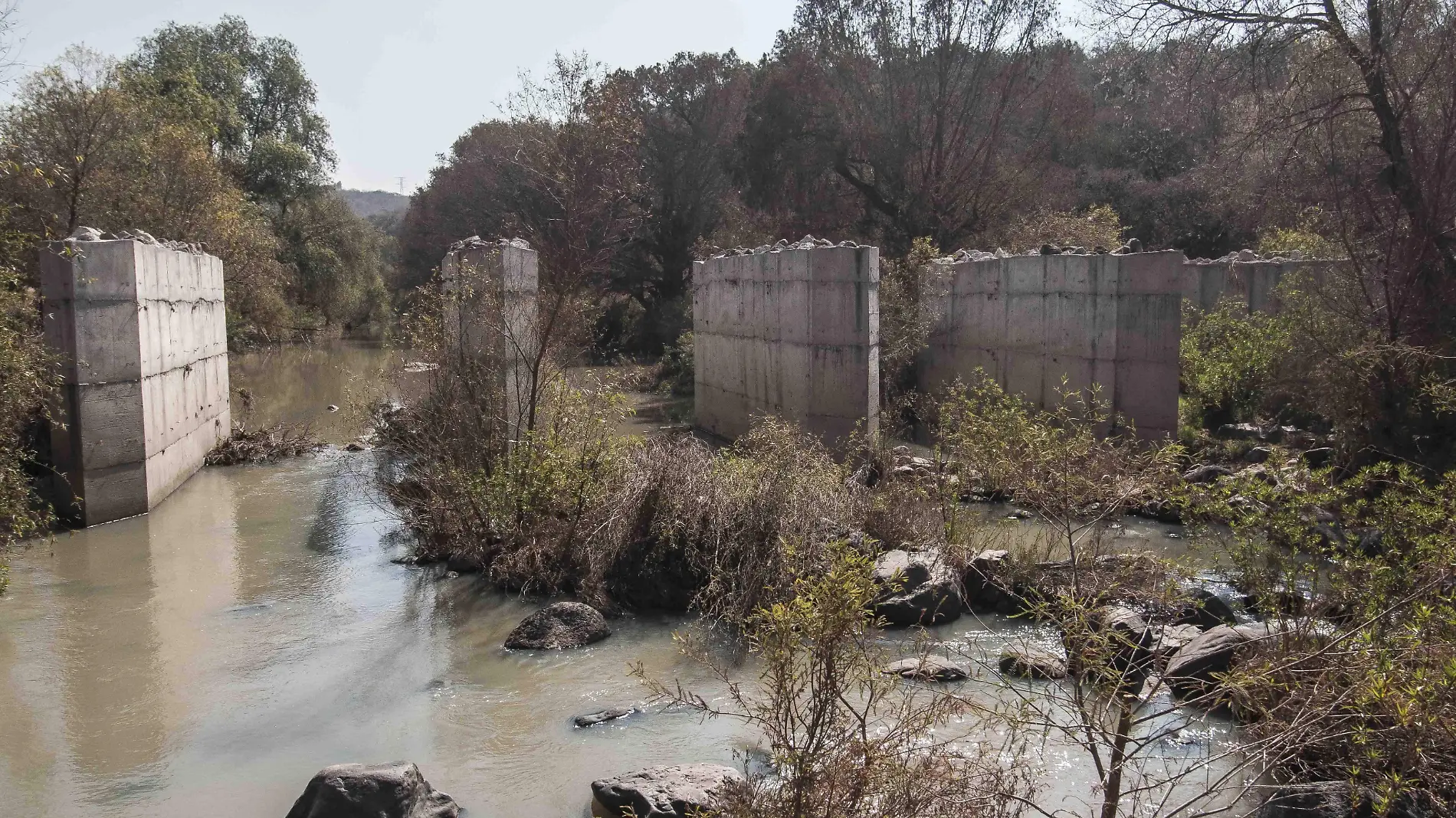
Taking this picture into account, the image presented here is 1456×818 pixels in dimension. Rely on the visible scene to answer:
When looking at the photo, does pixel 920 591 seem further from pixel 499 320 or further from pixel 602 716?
pixel 499 320

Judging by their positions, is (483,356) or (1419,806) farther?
(483,356)

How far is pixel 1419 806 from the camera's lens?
4660 mm

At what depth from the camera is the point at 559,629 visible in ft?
26.2

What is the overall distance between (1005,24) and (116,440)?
20.8 m

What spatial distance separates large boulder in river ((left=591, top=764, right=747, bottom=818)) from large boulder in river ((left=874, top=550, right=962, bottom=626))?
9.15 feet

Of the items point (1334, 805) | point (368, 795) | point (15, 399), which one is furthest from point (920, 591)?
point (15, 399)

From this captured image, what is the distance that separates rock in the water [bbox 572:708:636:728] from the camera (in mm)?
6555

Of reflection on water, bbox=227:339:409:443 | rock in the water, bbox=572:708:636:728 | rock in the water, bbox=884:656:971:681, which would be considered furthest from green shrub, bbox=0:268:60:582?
rock in the water, bbox=884:656:971:681

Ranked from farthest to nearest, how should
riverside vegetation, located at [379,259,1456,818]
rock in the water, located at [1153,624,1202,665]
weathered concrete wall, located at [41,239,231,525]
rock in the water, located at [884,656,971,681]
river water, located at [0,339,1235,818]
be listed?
weathered concrete wall, located at [41,239,231,525] < rock in the water, located at [1153,624,1202,665] < rock in the water, located at [884,656,971,681] < river water, located at [0,339,1235,818] < riverside vegetation, located at [379,259,1456,818]

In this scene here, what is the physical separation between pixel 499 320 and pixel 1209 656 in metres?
6.77

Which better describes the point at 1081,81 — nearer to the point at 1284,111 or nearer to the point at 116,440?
the point at 1284,111

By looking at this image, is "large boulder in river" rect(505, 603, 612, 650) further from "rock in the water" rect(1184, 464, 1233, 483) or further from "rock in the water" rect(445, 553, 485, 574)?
"rock in the water" rect(1184, 464, 1233, 483)

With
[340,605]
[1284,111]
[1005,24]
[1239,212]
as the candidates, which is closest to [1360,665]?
[340,605]

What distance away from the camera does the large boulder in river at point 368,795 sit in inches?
201
